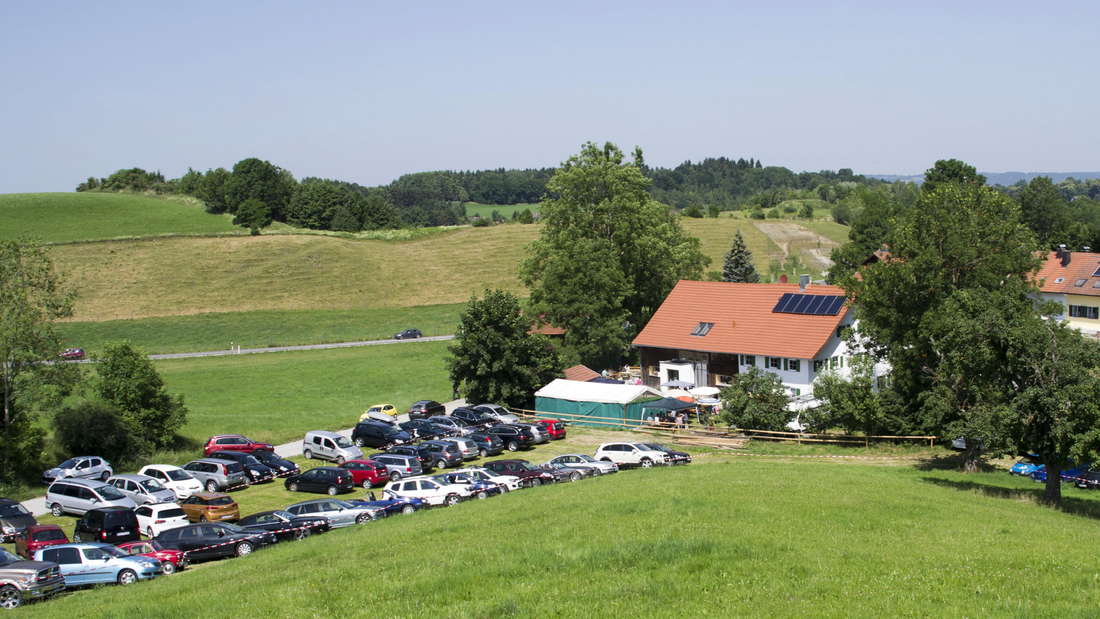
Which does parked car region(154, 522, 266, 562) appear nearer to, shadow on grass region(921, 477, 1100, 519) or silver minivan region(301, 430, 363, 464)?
silver minivan region(301, 430, 363, 464)

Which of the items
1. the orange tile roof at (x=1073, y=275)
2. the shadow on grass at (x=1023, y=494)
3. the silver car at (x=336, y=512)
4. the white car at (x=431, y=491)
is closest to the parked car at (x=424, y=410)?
the white car at (x=431, y=491)

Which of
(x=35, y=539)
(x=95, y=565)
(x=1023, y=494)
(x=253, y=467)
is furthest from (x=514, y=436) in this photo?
(x=95, y=565)

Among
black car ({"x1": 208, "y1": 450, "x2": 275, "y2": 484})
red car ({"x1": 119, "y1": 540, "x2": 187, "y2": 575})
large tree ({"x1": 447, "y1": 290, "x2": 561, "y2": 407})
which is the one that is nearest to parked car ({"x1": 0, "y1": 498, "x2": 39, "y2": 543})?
red car ({"x1": 119, "y1": 540, "x2": 187, "y2": 575})

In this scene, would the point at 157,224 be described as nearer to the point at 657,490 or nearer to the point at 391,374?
the point at 391,374

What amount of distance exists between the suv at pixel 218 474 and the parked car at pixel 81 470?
460cm

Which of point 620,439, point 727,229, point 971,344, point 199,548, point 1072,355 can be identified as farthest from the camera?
point 727,229

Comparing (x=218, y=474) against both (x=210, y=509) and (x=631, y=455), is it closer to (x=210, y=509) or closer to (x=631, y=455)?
(x=210, y=509)

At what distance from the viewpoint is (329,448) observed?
42906 millimetres

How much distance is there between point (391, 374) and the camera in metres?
69.1

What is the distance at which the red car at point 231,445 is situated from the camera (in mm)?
43938

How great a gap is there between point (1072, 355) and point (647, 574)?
63.9 feet

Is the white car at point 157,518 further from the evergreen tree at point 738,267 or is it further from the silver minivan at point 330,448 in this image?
the evergreen tree at point 738,267

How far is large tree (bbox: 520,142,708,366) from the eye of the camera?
212ft

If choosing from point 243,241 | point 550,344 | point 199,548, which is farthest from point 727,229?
point 199,548
